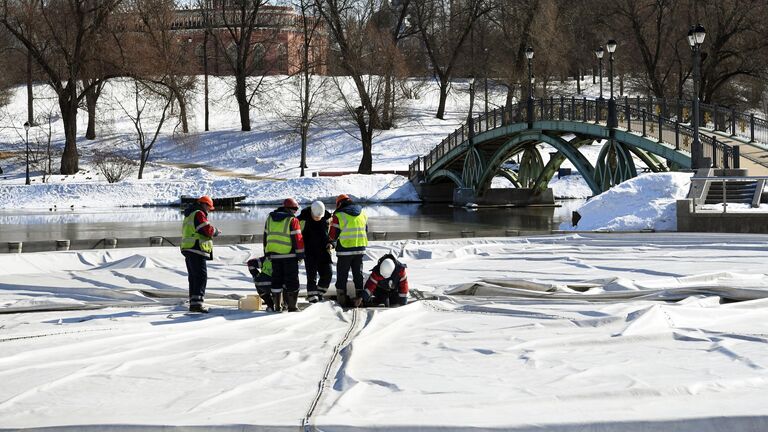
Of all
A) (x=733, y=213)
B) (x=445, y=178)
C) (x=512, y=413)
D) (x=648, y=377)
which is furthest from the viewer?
(x=445, y=178)

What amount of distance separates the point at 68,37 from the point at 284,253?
174 feet

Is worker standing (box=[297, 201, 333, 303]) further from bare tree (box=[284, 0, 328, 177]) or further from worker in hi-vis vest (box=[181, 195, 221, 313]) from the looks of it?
bare tree (box=[284, 0, 328, 177])

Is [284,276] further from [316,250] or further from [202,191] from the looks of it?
[202,191]

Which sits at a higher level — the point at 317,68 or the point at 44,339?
the point at 317,68

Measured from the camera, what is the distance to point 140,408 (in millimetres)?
9070

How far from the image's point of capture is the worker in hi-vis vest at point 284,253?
14711mm

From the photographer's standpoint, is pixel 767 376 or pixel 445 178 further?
pixel 445 178

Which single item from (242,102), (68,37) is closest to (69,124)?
(68,37)

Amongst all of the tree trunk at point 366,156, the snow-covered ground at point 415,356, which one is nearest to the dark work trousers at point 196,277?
the snow-covered ground at point 415,356

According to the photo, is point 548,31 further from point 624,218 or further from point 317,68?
point 624,218

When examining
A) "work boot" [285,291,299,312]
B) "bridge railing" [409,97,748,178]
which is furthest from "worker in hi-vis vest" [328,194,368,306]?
"bridge railing" [409,97,748,178]

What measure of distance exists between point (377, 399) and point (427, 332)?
12.1 ft

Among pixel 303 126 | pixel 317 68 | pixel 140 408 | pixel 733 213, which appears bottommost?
pixel 140 408

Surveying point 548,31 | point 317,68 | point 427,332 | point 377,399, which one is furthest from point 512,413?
point 317,68
